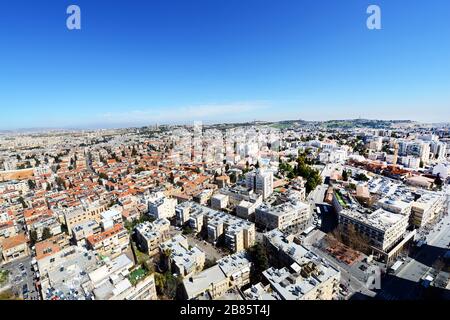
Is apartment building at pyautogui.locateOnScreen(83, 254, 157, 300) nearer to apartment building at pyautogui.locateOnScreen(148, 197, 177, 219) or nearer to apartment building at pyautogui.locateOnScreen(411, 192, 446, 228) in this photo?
→ apartment building at pyautogui.locateOnScreen(148, 197, 177, 219)

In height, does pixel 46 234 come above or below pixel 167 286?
above

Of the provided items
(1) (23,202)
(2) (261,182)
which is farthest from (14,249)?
(2) (261,182)

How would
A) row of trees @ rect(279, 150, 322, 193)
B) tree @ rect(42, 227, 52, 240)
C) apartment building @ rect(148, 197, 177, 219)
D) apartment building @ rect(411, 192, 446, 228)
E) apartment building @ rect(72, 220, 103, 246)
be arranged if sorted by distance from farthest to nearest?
1. row of trees @ rect(279, 150, 322, 193)
2. apartment building @ rect(148, 197, 177, 219)
3. apartment building @ rect(411, 192, 446, 228)
4. tree @ rect(42, 227, 52, 240)
5. apartment building @ rect(72, 220, 103, 246)

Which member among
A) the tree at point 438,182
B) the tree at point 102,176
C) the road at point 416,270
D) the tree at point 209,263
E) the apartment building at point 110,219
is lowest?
the road at point 416,270

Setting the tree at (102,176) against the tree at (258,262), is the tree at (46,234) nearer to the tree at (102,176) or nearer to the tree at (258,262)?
the tree at (258,262)

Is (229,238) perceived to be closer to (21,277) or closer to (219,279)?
(219,279)

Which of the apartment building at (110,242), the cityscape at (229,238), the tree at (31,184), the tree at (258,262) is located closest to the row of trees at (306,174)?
the cityscape at (229,238)

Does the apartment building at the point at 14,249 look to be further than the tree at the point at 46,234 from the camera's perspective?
No

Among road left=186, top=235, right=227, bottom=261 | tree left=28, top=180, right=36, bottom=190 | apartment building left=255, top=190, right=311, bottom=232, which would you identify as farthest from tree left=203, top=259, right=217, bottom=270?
tree left=28, top=180, right=36, bottom=190

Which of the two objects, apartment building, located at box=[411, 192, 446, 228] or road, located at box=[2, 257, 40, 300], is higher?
apartment building, located at box=[411, 192, 446, 228]

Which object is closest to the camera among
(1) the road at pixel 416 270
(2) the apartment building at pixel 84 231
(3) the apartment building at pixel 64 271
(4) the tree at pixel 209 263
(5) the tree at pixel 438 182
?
(3) the apartment building at pixel 64 271
